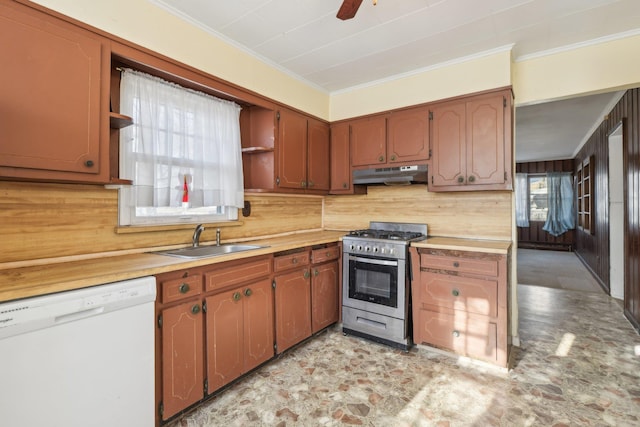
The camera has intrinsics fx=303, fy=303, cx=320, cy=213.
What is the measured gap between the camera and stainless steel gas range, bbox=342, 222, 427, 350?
2.67 metres

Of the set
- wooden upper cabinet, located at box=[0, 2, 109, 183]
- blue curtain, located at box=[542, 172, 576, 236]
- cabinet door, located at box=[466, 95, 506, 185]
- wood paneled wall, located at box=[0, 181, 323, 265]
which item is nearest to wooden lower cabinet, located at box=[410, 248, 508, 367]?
cabinet door, located at box=[466, 95, 506, 185]

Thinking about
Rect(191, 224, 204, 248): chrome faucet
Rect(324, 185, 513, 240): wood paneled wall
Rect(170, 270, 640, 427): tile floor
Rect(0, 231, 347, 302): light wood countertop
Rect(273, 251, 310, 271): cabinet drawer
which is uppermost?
Rect(324, 185, 513, 240): wood paneled wall

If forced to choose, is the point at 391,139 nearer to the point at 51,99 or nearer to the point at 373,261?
the point at 373,261

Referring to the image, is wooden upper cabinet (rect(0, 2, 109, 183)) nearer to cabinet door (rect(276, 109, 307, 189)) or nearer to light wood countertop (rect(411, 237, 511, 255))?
cabinet door (rect(276, 109, 307, 189))

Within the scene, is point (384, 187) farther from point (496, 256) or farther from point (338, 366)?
point (338, 366)

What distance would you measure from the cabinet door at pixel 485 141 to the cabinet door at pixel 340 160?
49.8 inches

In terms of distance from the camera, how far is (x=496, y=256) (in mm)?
2328

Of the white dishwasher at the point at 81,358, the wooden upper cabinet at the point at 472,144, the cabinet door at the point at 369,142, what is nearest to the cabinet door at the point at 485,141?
the wooden upper cabinet at the point at 472,144

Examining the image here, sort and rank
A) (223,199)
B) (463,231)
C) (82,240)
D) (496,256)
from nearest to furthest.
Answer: (82,240), (496,256), (223,199), (463,231)

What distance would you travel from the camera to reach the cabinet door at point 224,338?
1.93 m

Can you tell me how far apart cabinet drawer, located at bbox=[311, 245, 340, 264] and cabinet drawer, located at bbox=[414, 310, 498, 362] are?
37.3 inches

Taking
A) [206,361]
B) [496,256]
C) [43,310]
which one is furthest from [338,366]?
[43,310]

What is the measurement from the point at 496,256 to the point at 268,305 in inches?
70.7

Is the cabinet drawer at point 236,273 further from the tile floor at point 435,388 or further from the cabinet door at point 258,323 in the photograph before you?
the tile floor at point 435,388
